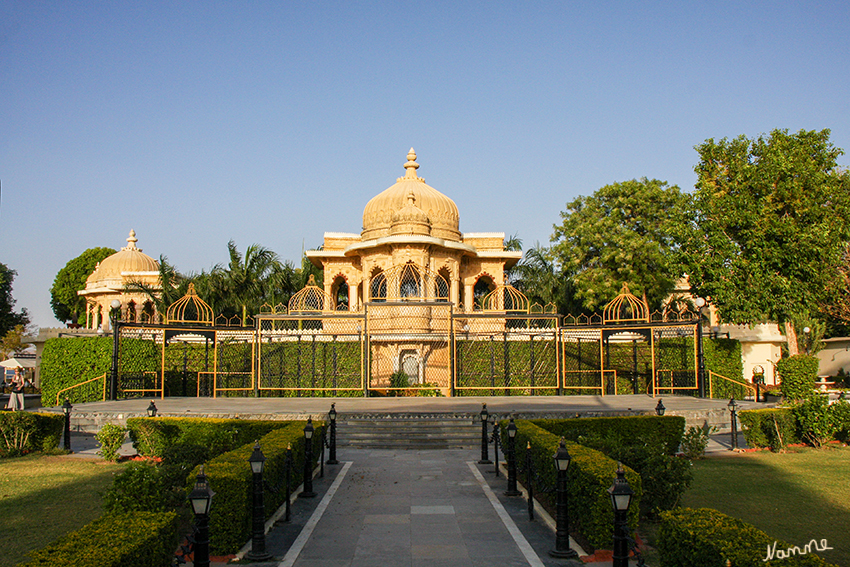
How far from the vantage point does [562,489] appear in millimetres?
6570

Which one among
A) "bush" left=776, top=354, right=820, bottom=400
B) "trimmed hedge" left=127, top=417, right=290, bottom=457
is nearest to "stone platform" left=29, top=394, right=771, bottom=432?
"bush" left=776, top=354, right=820, bottom=400

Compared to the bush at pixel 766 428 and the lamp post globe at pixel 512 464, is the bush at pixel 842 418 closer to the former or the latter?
the bush at pixel 766 428

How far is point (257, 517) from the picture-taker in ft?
21.2

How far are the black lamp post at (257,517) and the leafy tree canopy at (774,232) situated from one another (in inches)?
815

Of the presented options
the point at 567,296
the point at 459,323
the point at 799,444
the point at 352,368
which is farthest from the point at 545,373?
the point at 567,296

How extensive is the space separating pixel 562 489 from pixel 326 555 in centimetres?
252

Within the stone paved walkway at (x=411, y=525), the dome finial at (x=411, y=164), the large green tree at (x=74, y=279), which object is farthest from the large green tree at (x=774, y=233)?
the large green tree at (x=74, y=279)

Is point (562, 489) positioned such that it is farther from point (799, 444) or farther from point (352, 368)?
point (352, 368)

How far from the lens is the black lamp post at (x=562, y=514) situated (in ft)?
20.8

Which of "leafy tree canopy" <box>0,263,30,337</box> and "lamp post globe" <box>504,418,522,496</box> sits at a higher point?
"leafy tree canopy" <box>0,263,30,337</box>

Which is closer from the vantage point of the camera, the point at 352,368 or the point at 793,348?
the point at 352,368

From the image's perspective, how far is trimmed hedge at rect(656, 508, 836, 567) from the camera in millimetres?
4090

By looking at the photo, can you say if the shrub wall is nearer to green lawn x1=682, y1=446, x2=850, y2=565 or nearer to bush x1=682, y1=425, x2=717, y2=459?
bush x1=682, y1=425, x2=717, y2=459

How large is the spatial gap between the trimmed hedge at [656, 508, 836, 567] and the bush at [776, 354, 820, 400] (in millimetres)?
12679
